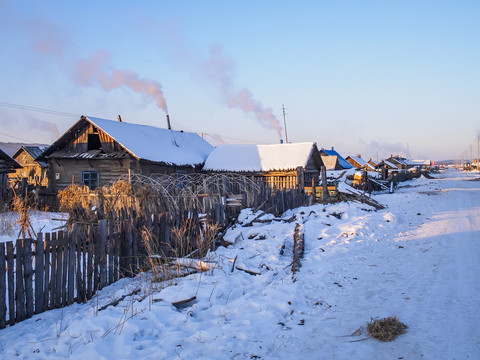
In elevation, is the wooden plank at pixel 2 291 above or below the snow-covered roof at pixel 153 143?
below

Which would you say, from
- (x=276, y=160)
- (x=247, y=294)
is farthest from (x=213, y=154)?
(x=247, y=294)

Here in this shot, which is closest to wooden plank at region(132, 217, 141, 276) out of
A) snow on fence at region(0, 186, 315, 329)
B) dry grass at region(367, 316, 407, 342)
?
snow on fence at region(0, 186, 315, 329)

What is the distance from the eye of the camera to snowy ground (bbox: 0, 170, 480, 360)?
363 cm

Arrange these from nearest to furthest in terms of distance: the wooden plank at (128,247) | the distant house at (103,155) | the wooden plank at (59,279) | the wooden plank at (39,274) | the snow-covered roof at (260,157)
A: the wooden plank at (39,274), the wooden plank at (59,279), the wooden plank at (128,247), the distant house at (103,155), the snow-covered roof at (260,157)

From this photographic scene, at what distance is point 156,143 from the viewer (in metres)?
20.5

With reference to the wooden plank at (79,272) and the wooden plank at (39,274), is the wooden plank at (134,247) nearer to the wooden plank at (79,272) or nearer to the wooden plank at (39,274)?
the wooden plank at (79,272)

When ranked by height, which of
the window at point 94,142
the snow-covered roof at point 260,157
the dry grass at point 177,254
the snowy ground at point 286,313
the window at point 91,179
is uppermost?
the window at point 94,142

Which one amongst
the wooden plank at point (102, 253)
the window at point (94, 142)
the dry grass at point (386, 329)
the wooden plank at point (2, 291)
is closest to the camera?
the dry grass at point (386, 329)

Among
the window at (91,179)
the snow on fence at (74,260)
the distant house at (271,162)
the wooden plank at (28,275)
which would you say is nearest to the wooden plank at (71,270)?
the snow on fence at (74,260)

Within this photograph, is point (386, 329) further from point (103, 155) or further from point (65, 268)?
point (103, 155)

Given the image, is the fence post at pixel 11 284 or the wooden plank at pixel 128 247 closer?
the fence post at pixel 11 284

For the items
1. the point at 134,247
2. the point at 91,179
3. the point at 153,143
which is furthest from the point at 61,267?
the point at 153,143

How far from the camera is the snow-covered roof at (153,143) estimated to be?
1808 centimetres

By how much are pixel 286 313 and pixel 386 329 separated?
4.23 ft
